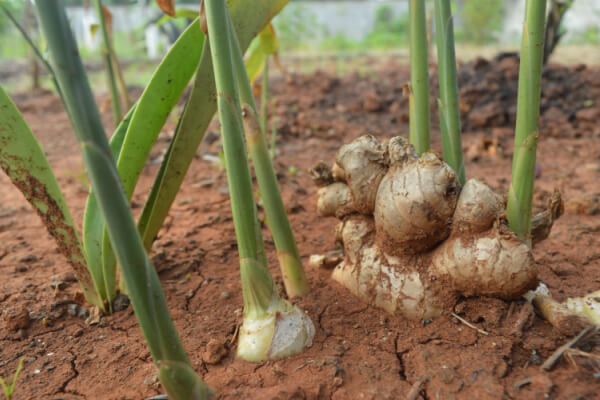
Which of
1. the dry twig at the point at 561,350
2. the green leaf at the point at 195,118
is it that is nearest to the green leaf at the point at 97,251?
the green leaf at the point at 195,118

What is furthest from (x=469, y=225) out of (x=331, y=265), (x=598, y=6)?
(x=598, y=6)

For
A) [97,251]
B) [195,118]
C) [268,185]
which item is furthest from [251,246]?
[97,251]

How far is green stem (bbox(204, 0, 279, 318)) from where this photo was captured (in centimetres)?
85

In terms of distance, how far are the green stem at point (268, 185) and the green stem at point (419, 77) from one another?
395 millimetres

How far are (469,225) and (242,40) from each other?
66 cm

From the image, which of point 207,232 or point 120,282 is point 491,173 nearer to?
point 207,232

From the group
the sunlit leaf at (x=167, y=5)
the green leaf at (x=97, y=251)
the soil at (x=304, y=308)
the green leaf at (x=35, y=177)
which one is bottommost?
the soil at (x=304, y=308)

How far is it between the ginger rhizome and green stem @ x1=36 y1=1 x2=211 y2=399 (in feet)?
1.67

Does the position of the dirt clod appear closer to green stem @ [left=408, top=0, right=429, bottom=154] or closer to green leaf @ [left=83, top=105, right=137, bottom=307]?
green leaf @ [left=83, top=105, right=137, bottom=307]

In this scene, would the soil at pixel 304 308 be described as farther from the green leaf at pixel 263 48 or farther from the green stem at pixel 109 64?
the green leaf at pixel 263 48

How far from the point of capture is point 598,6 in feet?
25.8

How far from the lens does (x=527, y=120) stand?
0.96 meters

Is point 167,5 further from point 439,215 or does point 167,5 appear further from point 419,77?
point 439,215

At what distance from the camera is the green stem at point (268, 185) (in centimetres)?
98
